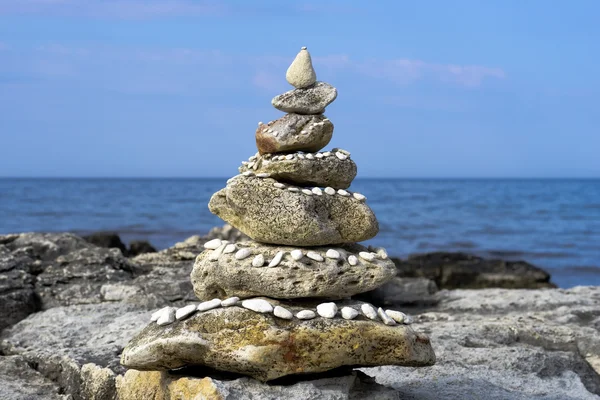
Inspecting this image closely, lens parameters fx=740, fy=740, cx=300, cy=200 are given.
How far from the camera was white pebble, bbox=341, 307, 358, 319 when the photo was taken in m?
4.56

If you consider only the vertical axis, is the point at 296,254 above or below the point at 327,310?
above

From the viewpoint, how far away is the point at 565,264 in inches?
973

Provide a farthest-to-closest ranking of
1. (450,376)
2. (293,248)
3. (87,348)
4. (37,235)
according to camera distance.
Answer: (37,235) < (87,348) < (450,376) < (293,248)

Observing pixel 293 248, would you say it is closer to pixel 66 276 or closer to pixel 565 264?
pixel 66 276

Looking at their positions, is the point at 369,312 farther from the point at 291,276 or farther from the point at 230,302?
the point at 230,302

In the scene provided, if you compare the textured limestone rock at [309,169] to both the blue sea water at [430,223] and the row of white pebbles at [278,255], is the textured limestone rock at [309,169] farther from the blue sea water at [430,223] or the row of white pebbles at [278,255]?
the blue sea water at [430,223]

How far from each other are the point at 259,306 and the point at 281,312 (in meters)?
0.14

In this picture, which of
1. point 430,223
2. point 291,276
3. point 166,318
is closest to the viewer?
point 291,276

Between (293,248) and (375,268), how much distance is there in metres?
0.55

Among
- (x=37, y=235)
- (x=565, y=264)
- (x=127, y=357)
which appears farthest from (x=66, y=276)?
(x=565, y=264)

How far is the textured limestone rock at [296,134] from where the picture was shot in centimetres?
490

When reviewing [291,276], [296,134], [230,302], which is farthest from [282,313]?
[296,134]

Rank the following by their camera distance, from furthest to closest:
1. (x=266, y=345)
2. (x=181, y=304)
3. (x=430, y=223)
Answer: (x=430, y=223)
(x=181, y=304)
(x=266, y=345)

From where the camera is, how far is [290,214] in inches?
183
